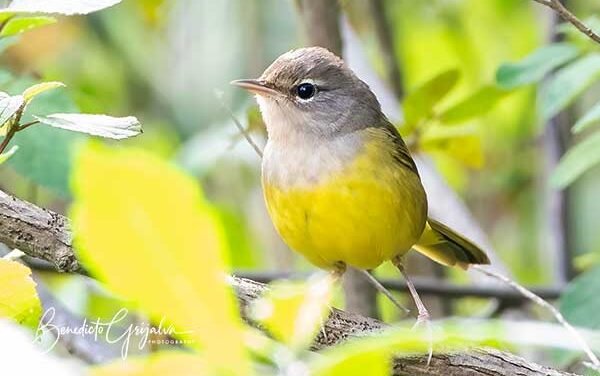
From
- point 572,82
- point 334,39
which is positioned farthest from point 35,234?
point 334,39

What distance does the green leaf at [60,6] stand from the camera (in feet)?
5.73

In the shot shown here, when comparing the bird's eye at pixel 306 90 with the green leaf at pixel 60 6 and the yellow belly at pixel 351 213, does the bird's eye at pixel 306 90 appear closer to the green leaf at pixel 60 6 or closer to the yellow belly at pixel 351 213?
the yellow belly at pixel 351 213

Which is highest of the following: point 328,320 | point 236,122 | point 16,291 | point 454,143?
point 454,143

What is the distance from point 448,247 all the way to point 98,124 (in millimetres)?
2348

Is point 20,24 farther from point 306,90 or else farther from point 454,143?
point 454,143

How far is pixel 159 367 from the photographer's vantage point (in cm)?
84

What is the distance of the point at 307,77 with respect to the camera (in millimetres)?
3873

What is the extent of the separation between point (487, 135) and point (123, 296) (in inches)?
205

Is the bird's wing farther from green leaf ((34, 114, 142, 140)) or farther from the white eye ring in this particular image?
green leaf ((34, 114, 142, 140))

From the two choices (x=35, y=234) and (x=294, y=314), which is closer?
(x=294, y=314)

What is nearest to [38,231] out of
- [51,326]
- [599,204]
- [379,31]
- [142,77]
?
[51,326]

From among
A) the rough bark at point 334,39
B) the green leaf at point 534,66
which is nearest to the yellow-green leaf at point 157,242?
the green leaf at point 534,66

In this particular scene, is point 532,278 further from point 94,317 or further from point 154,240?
point 154,240

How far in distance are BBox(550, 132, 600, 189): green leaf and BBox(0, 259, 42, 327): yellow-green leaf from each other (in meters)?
2.00
